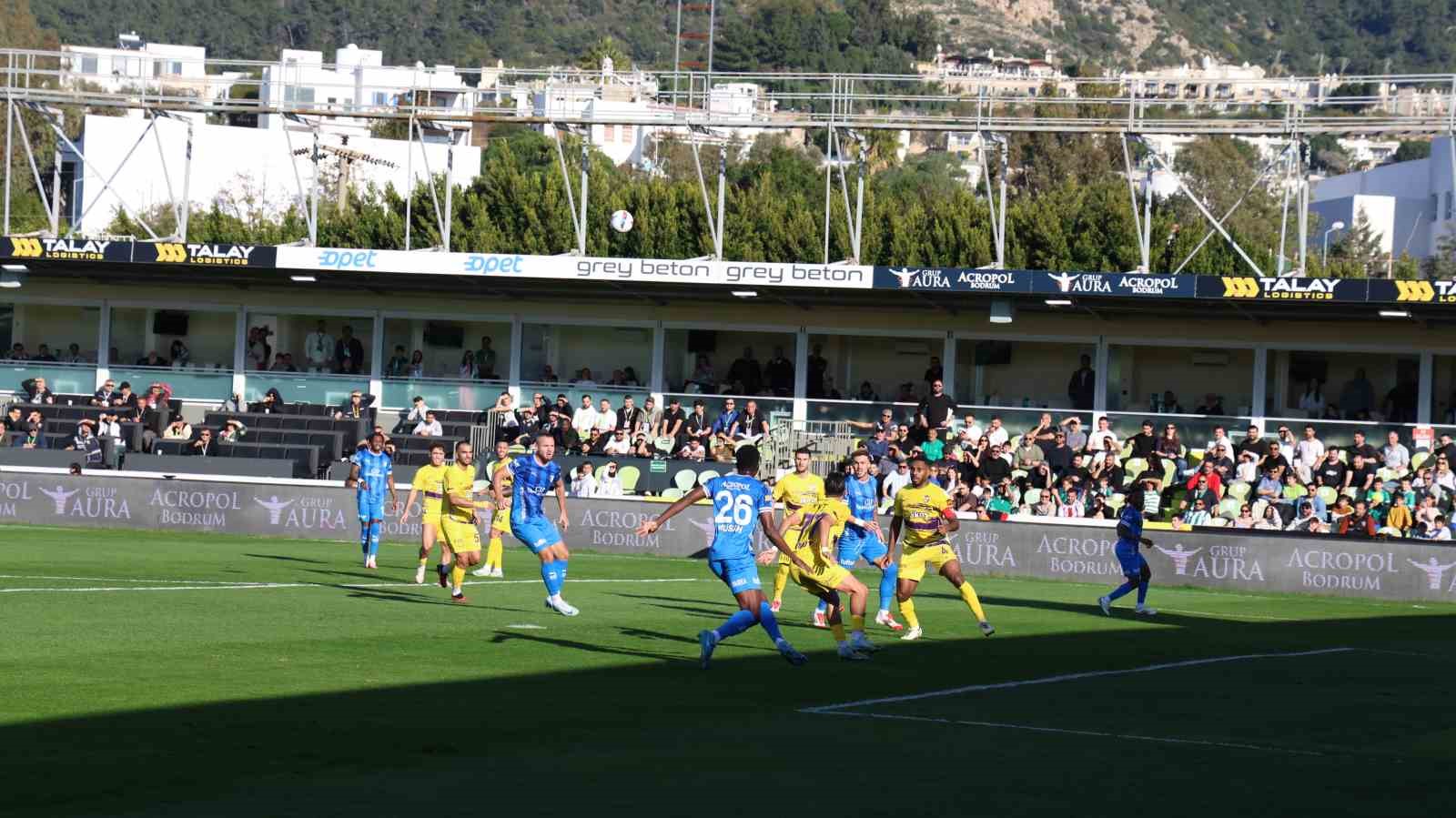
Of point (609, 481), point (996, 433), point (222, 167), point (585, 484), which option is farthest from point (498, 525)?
point (222, 167)

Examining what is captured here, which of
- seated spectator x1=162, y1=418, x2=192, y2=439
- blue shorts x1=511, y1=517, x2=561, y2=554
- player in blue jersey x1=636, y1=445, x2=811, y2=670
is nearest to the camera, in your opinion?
player in blue jersey x1=636, y1=445, x2=811, y2=670

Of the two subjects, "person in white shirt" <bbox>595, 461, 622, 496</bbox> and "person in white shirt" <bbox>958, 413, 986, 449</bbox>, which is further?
"person in white shirt" <bbox>958, 413, 986, 449</bbox>

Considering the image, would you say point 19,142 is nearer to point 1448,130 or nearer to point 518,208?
point 518,208

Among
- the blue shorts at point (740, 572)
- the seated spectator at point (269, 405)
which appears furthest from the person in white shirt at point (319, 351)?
the blue shorts at point (740, 572)

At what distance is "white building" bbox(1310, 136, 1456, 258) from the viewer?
3597 inches

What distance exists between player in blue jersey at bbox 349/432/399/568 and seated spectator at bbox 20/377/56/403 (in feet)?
58.6

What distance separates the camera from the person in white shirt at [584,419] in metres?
37.6

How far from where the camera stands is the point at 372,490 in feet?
84.1

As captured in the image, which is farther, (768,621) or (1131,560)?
(1131,560)

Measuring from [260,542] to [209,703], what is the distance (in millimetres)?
19710

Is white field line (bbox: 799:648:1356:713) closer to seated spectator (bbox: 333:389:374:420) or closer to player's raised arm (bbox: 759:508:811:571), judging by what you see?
player's raised arm (bbox: 759:508:811:571)

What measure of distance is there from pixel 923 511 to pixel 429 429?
71.1 feet

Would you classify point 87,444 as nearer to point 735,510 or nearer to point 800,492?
point 800,492

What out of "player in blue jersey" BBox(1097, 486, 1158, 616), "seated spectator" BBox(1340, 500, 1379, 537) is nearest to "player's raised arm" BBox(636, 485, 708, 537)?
"player in blue jersey" BBox(1097, 486, 1158, 616)
